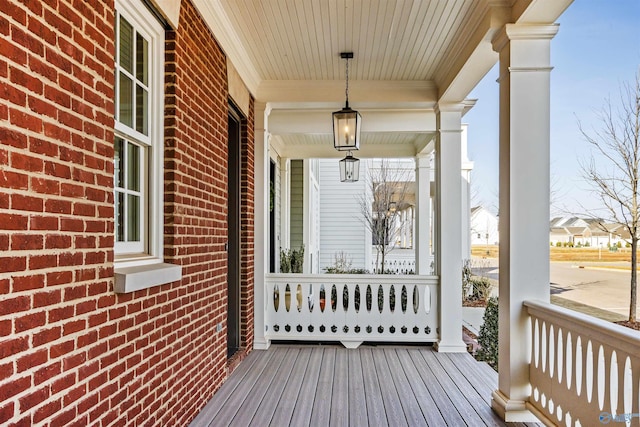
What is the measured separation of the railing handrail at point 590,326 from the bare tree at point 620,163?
0.61m

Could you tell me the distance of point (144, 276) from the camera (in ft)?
6.73

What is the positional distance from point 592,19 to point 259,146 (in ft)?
11.4

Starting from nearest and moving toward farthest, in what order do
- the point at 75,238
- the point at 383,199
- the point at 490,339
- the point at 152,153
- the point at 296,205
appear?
the point at 75,238 < the point at 152,153 < the point at 490,339 < the point at 296,205 < the point at 383,199

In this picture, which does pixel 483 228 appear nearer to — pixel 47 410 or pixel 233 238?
pixel 233 238

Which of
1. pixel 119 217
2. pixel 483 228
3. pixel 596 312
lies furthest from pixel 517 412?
pixel 483 228

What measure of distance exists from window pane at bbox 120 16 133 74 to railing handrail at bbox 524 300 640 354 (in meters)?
2.73

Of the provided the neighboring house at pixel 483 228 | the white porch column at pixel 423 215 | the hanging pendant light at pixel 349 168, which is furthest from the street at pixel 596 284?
the neighboring house at pixel 483 228

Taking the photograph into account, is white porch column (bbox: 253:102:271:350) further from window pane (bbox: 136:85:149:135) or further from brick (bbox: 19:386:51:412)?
brick (bbox: 19:386:51:412)

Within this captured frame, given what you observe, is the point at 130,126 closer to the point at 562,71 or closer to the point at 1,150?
the point at 1,150

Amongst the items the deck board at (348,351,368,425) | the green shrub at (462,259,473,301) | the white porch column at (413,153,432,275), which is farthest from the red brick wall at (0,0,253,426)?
the green shrub at (462,259,473,301)

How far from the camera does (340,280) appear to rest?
5051mm

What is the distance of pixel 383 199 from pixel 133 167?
28.6 ft

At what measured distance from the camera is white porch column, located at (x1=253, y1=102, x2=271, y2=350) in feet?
16.1

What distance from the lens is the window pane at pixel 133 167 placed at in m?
2.28
